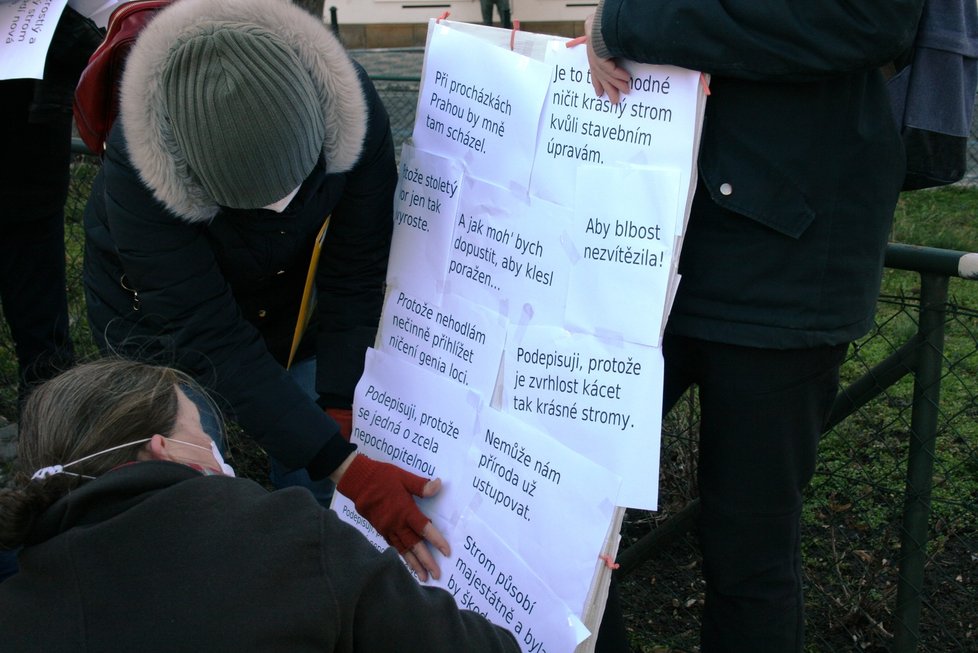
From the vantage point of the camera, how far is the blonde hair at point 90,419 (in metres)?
1.50

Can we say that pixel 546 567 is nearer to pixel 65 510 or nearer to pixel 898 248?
pixel 65 510

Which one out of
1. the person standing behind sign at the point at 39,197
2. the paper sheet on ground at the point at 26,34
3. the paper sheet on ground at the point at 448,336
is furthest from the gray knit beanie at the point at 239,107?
the person standing behind sign at the point at 39,197

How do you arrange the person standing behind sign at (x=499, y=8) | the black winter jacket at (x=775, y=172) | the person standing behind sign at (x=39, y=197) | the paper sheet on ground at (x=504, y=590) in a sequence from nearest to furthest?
the black winter jacket at (x=775, y=172) → the paper sheet on ground at (x=504, y=590) → the person standing behind sign at (x=39, y=197) → the person standing behind sign at (x=499, y=8)

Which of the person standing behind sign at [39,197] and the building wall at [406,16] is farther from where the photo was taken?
the building wall at [406,16]

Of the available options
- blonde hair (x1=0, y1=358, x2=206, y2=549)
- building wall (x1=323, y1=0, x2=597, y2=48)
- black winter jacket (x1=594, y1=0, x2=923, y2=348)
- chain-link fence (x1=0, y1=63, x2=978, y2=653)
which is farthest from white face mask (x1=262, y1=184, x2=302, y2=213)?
building wall (x1=323, y1=0, x2=597, y2=48)

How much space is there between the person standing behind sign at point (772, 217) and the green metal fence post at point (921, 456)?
41 cm

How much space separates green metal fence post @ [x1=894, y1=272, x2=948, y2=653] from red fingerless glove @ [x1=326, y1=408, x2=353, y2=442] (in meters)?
1.24

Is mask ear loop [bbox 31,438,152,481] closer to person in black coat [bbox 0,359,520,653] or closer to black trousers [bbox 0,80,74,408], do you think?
person in black coat [bbox 0,359,520,653]

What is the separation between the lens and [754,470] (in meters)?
1.79

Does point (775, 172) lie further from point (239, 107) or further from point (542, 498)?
point (239, 107)

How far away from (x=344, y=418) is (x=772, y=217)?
3.80ft

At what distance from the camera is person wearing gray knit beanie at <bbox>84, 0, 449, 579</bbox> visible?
1.77 meters

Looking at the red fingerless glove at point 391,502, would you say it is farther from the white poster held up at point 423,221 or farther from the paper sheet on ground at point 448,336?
the white poster held up at point 423,221

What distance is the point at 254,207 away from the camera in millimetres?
1900
